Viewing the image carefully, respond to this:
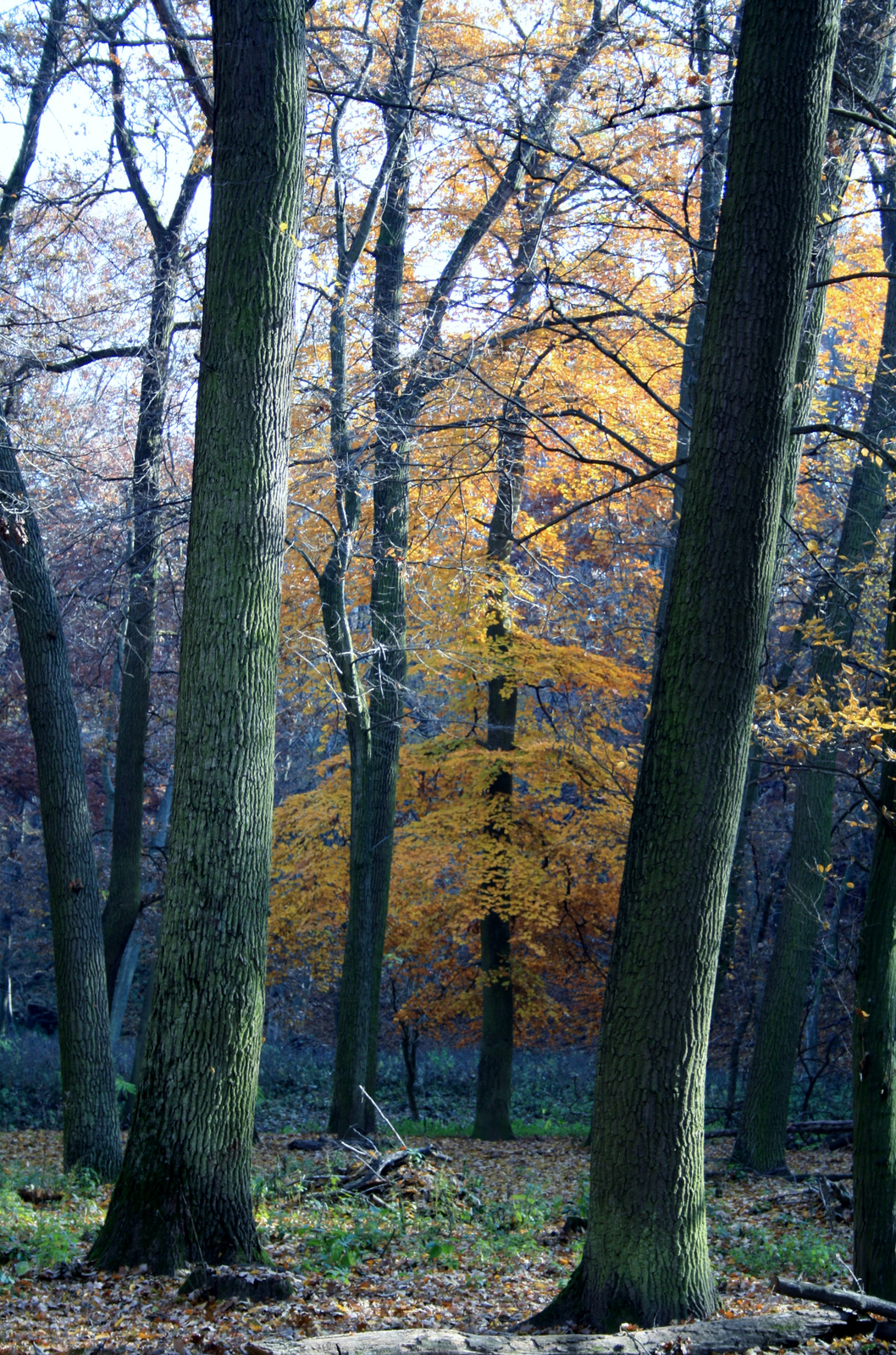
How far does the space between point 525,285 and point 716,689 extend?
4712 millimetres

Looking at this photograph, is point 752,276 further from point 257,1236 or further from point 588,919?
point 588,919

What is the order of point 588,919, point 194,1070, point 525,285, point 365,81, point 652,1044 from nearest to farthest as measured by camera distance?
point 652,1044 → point 194,1070 → point 525,285 → point 365,81 → point 588,919

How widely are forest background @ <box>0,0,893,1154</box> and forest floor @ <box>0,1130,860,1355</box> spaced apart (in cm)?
235

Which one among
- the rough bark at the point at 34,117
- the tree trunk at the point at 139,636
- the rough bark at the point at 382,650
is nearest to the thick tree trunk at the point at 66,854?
the tree trunk at the point at 139,636

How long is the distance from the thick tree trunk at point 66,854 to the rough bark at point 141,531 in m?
0.83

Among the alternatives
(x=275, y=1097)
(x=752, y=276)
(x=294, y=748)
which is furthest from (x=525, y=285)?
(x=294, y=748)

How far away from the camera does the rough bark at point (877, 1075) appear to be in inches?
221

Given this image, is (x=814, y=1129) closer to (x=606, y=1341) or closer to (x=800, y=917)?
(x=800, y=917)

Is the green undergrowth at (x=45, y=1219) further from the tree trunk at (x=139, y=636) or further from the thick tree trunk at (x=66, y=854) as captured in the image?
the tree trunk at (x=139, y=636)

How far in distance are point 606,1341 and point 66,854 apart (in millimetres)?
6386

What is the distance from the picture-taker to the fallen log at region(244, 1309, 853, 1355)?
3.33 meters

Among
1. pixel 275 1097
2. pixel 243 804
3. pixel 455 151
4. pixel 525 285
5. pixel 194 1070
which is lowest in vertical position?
pixel 275 1097

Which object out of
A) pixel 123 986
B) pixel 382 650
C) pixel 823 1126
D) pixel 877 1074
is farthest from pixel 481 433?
pixel 123 986

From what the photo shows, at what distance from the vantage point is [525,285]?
309 inches
